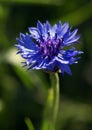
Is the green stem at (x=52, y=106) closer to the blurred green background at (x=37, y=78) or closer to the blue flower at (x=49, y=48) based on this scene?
the blue flower at (x=49, y=48)

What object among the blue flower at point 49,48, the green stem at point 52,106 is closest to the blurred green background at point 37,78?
the green stem at point 52,106

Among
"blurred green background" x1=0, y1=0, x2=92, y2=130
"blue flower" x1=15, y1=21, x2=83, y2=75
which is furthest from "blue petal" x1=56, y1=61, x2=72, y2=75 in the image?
"blurred green background" x1=0, y1=0, x2=92, y2=130

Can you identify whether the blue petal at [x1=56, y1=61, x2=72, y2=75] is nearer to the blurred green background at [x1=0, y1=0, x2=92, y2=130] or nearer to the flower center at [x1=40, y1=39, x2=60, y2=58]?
the flower center at [x1=40, y1=39, x2=60, y2=58]

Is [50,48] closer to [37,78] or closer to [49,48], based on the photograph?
[49,48]

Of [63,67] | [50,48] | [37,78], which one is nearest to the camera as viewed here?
[63,67]

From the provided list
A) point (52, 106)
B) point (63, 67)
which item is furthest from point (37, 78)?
point (63, 67)
